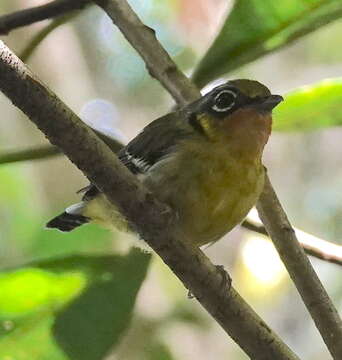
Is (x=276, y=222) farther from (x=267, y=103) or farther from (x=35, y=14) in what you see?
(x=35, y=14)

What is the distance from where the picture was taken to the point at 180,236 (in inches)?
44.8

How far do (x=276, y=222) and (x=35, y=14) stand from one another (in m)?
0.50

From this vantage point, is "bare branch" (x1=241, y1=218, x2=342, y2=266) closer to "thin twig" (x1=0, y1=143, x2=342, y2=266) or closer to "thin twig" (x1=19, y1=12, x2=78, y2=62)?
"thin twig" (x1=0, y1=143, x2=342, y2=266)

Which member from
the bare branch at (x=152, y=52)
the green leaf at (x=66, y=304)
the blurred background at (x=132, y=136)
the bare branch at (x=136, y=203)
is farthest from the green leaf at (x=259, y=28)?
the bare branch at (x=136, y=203)

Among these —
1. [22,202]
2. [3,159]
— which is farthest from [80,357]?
[22,202]

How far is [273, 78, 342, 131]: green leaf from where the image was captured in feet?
5.04

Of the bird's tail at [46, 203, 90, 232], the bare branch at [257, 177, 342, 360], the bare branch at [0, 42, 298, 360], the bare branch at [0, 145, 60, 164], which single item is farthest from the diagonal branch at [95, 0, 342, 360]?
the bird's tail at [46, 203, 90, 232]

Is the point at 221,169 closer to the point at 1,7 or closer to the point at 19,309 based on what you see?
the point at 19,309

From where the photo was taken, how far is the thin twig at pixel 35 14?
143 cm

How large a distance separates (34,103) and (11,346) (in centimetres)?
66

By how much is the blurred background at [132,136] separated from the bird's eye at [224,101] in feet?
0.37

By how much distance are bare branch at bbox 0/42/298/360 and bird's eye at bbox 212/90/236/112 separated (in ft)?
1.86

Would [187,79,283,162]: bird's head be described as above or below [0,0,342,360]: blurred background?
below

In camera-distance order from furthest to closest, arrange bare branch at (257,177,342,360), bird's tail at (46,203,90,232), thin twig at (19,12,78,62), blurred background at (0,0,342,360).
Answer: blurred background at (0,0,342,360) < bird's tail at (46,203,90,232) < thin twig at (19,12,78,62) < bare branch at (257,177,342,360)
